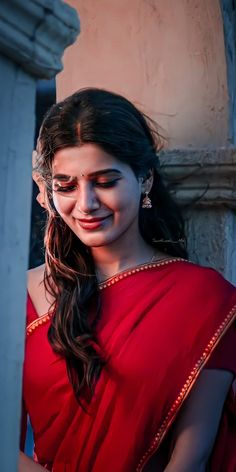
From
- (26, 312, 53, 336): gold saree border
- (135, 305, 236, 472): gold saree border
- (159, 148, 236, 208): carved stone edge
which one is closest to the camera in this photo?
(135, 305, 236, 472): gold saree border

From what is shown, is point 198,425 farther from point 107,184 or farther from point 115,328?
point 107,184

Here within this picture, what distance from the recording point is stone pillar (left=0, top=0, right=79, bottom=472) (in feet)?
3.55

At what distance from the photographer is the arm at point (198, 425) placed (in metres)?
1.88

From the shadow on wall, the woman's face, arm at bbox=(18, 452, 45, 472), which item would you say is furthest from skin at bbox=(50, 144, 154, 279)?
the shadow on wall

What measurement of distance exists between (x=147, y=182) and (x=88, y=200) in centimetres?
23

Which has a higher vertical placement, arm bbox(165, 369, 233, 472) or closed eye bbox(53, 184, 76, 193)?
closed eye bbox(53, 184, 76, 193)

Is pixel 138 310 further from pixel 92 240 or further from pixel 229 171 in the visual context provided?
pixel 229 171

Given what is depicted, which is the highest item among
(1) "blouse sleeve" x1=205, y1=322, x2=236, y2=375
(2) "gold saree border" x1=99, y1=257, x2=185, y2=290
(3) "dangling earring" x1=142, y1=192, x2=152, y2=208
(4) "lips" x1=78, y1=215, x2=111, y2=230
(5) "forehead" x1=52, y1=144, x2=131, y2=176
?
(5) "forehead" x1=52, y1=144, x2=131, y2=176

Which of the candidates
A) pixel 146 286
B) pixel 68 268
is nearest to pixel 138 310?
pixel 146 286

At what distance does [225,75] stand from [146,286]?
810 millimetres

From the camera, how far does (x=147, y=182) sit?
2057 mm

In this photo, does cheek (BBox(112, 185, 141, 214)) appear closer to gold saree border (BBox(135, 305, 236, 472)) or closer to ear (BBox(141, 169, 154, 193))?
ear (BBox(141, 169, 154, 193))

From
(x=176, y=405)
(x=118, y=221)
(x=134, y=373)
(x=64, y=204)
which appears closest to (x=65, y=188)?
(x=64, y=204)

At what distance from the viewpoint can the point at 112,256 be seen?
207cm
